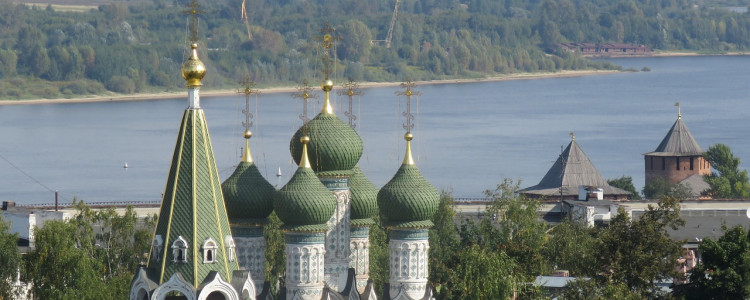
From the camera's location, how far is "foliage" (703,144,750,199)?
Answer: 6231cm

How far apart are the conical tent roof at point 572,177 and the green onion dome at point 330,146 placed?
28.8 metres

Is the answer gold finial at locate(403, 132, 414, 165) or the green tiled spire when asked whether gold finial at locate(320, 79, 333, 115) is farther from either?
the green tiled spire

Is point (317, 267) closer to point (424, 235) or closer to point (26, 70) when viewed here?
point (424, 235)

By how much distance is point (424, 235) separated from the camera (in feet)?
93.3

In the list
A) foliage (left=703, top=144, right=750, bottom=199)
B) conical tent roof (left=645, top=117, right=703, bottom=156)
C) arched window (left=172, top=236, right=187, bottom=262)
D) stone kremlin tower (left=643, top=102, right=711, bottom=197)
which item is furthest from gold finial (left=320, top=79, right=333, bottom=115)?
conical tent roof (left=645, top=117, right=703, bottom=156)

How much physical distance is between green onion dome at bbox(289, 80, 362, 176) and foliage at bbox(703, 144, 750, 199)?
33552mm

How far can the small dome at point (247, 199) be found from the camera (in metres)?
28.1

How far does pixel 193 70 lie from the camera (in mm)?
24062

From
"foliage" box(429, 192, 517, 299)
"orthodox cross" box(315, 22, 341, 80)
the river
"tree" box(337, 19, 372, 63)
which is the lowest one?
"foliage" box(429, 192, 517, 299)

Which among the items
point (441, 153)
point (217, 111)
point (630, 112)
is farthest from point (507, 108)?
point (441, 153)

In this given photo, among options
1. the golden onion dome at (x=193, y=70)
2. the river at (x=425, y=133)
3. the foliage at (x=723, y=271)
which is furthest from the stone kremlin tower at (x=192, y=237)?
the river at (x=425, y=133)

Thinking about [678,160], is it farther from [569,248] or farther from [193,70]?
[193,70]

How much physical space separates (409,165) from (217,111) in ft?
301

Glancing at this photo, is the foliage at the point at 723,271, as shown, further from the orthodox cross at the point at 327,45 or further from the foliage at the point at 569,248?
the orthodox cross at the point at 327,45
